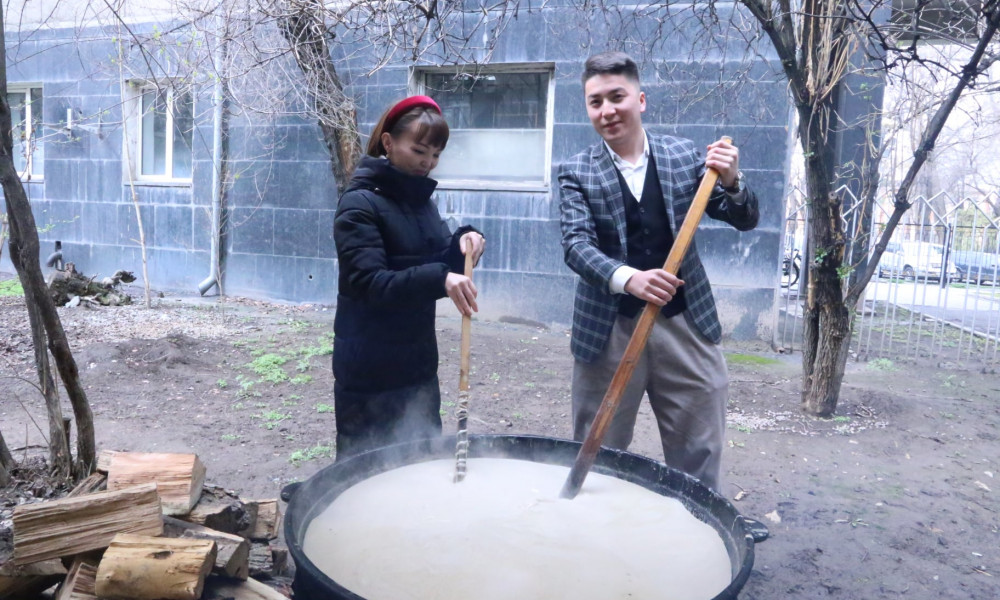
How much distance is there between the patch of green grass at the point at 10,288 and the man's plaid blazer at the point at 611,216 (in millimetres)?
8056

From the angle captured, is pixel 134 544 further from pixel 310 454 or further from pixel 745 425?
pixel 745 425

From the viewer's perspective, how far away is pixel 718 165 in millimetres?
2117

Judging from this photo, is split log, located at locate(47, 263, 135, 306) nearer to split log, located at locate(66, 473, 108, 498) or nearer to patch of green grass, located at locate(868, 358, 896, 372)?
split log, located at locate(66, 473, 108, 498)

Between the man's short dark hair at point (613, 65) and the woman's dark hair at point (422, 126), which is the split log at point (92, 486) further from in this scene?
the man's short dark hair at point (613, 65)

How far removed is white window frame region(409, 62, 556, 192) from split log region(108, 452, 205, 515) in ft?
18.3

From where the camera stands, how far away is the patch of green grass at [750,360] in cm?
632

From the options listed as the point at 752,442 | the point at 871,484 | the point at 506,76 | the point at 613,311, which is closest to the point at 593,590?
the point at 613,311

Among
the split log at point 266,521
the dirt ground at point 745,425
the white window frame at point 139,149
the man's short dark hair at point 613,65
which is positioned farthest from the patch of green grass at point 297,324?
the man's short dark hair at point 613,65

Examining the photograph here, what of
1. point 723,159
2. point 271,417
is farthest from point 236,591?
point 271,417

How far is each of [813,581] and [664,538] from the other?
140 centimetres

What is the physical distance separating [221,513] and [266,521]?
0.33m

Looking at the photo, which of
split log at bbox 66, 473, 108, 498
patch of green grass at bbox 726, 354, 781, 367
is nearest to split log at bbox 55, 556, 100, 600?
split log at bbox 66, 473, 108, 498

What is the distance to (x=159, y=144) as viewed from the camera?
938 cm

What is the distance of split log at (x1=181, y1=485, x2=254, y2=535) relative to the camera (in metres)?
Answer: 2.06
